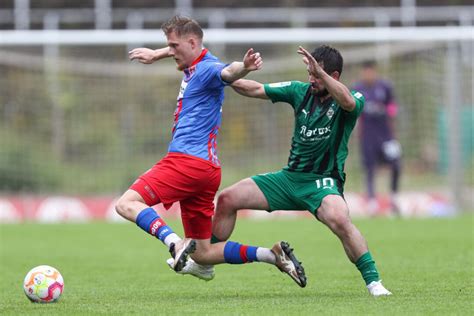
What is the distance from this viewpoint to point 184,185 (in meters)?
8.26

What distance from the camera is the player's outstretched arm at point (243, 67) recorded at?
7.76 m

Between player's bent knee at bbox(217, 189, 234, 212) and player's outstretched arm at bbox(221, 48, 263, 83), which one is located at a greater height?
player's outstretched arm at bbox(221, 48, 263, 83)

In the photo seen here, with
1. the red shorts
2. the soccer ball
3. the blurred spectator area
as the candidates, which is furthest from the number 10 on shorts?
the blurred spectator area

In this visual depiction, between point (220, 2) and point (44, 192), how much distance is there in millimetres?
9590

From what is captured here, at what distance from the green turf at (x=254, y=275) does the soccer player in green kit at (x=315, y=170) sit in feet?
1.65

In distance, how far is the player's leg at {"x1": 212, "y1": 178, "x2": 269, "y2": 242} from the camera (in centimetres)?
864

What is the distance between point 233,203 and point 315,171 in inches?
29.0

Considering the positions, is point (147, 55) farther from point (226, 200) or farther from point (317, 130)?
point (317, 130)

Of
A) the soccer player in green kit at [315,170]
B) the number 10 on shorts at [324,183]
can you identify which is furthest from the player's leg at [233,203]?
the number 10 on shorts at [324,183]

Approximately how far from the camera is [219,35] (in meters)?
19.3

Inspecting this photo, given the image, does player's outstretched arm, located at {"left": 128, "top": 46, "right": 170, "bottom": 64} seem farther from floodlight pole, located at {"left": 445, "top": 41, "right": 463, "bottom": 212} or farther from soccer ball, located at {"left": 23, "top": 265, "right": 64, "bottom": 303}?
floodlight pole, located at {"left": 445, "top": 41, "right": 463, "bottom": 212}

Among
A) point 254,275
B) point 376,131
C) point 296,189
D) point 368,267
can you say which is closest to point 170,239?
point 296,189

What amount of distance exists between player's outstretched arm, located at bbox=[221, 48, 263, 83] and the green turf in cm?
172

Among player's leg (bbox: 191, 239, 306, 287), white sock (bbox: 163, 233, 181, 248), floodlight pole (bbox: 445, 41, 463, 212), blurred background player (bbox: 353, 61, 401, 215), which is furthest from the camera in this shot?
floodlight pole (bbox: 445, 41, 463, 212)
